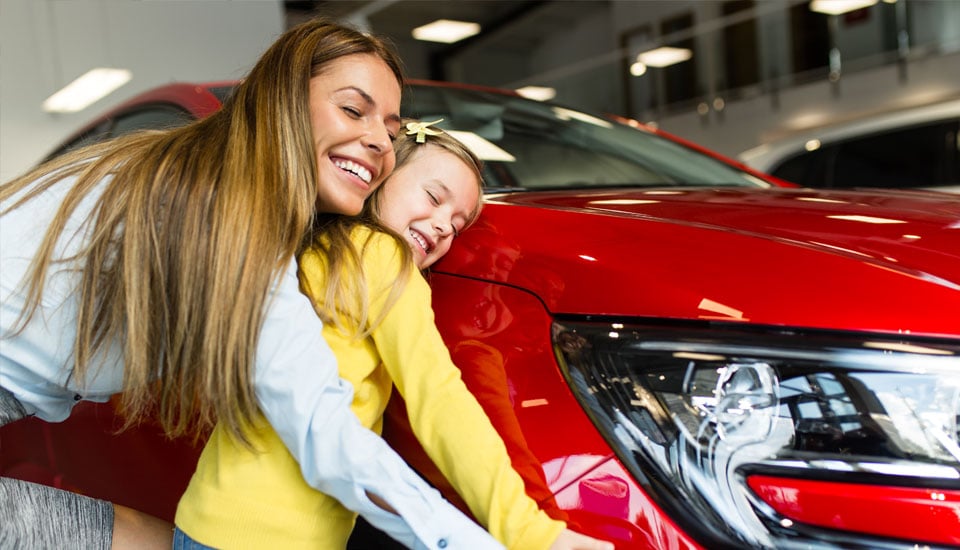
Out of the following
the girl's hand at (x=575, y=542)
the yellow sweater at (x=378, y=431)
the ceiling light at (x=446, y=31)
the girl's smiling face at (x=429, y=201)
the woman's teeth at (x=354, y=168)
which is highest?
the ceiling light at (x=446, y=31)

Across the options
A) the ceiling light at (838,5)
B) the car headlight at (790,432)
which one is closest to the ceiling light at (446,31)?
the ceiling light at (838,5)

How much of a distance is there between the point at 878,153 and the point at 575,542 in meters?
5.96

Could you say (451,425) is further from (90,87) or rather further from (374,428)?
(90,87)

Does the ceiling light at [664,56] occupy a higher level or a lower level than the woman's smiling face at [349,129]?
higher

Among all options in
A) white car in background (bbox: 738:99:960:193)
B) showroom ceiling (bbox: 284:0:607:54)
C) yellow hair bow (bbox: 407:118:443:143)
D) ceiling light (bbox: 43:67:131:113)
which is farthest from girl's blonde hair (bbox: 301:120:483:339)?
showroom ceiling (bbox: 284:0:607:54)

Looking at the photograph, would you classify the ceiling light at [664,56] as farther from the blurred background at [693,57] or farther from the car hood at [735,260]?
the car hood at [735,260]

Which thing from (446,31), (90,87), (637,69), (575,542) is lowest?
(575,542)

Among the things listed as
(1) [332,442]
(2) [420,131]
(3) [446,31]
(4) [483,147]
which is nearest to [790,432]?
(1) [332,442]

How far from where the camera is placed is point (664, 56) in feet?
35.9

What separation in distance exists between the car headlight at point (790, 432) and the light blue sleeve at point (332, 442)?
21cm

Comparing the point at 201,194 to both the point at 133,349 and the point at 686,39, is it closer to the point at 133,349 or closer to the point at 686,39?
the point at 133,349

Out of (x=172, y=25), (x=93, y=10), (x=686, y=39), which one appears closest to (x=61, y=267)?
(x=93, y=10)

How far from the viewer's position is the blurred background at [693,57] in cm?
869

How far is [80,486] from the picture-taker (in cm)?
176
